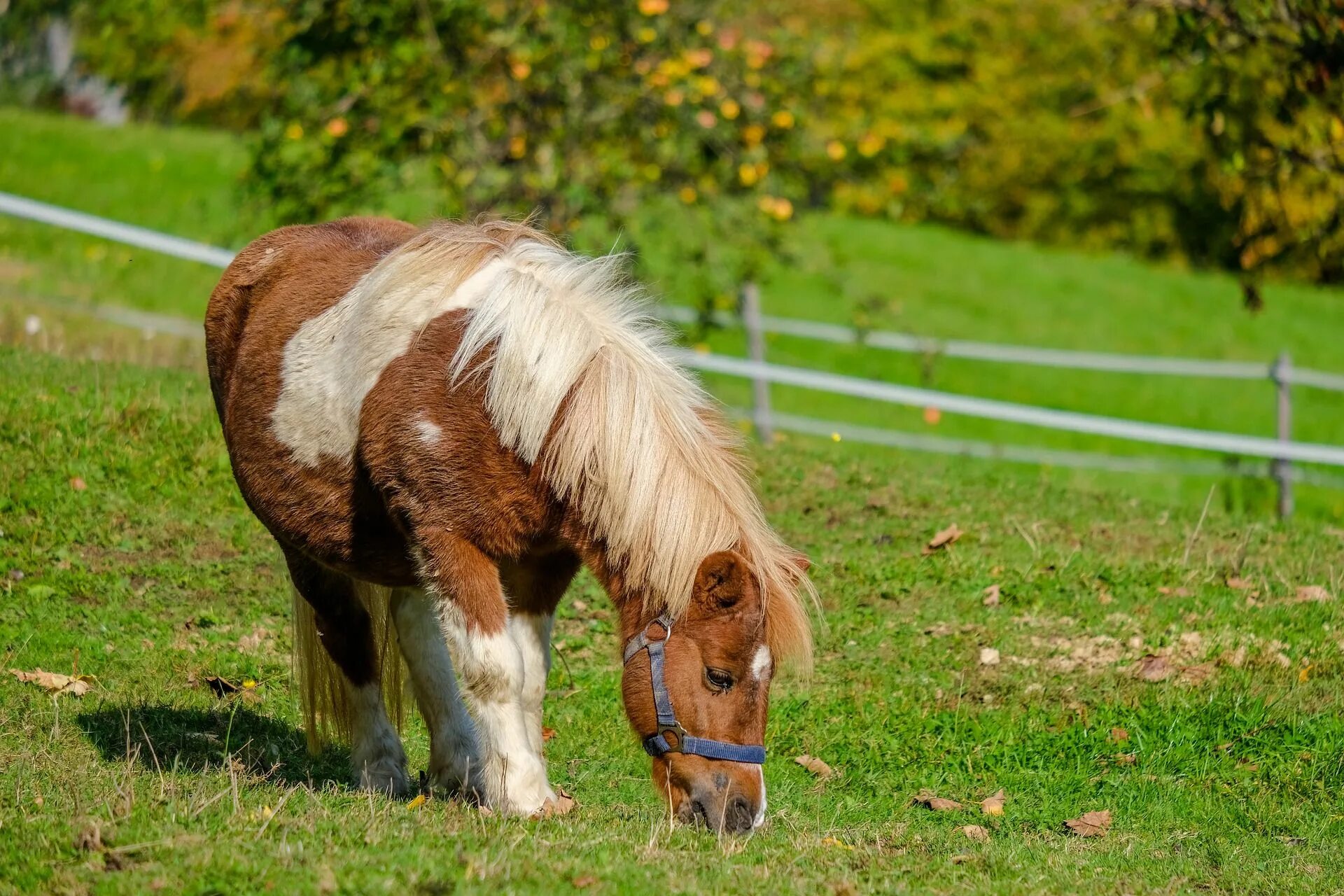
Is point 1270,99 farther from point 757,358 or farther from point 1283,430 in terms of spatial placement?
point 757,358

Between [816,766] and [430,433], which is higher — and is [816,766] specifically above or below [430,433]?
below

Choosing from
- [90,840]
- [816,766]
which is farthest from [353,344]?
[816,766]

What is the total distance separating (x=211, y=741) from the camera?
5098 millimetres

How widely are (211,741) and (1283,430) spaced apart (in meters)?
8.50

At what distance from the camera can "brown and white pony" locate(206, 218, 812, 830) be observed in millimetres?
3924

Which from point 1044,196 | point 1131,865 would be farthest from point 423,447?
point 1044,196

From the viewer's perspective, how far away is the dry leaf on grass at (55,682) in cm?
537

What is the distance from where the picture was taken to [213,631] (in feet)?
19.9

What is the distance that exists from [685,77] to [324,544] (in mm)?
5240

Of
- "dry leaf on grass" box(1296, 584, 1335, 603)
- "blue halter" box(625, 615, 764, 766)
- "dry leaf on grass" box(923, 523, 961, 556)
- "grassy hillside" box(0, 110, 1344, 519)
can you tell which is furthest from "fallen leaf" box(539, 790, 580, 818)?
"grassy hillside" box(0, 110, 1344, 519)

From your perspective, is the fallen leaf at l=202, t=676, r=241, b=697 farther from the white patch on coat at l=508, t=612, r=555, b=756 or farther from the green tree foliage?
the green tree foliage

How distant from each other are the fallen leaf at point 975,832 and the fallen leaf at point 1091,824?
12.3 inches

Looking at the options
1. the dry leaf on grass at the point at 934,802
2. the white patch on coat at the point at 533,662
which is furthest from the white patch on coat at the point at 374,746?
the dry leaf on grass at the point at 934,802

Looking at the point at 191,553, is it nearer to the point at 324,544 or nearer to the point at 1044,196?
the point at 324,544
